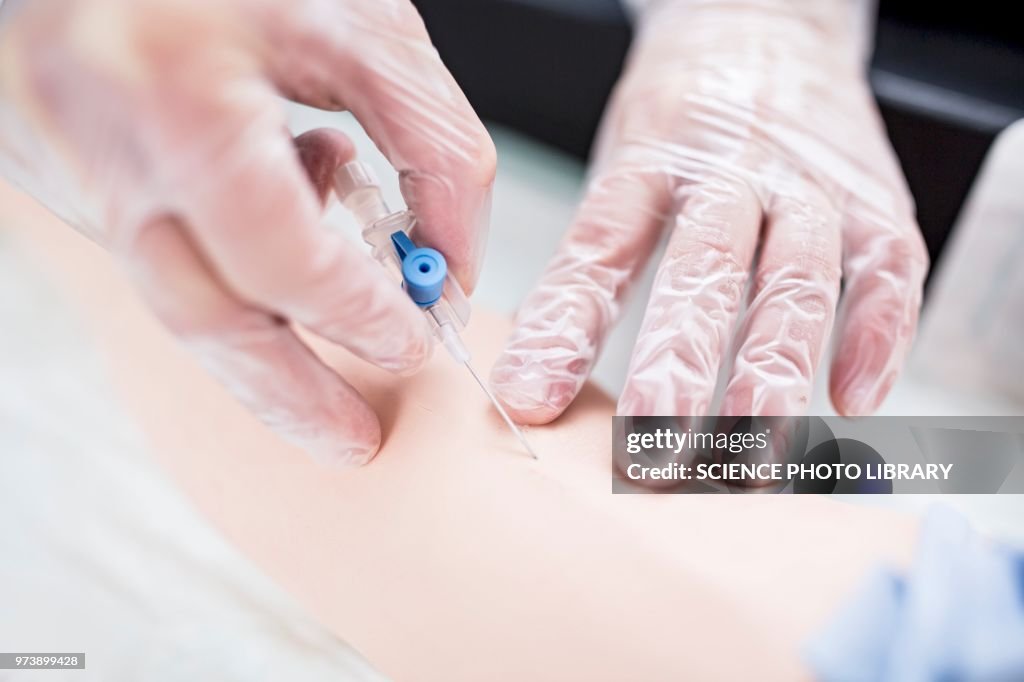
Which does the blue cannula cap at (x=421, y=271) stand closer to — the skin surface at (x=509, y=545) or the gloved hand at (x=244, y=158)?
the gloved hand at (x=244, y=158)

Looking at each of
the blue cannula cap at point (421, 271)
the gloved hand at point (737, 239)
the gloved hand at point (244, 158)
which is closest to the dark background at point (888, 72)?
the gloved hand at point (737, 239)

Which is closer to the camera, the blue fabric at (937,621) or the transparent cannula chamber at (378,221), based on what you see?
the blue fabric at (937,621)

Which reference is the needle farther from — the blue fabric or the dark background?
the dark background

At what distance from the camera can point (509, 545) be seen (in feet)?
2.30

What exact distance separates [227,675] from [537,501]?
407 millimetres

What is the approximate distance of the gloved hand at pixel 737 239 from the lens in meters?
0.81

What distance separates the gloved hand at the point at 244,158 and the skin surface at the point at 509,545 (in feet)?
0.26

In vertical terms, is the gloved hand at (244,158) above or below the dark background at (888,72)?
above

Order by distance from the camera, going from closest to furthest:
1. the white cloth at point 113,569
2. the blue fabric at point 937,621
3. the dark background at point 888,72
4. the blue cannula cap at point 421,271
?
the blue fabric at point 937,621 < the blue cannula cap at point 421,271 < the white cloth at point 113,569 < the dark background at point 888,72

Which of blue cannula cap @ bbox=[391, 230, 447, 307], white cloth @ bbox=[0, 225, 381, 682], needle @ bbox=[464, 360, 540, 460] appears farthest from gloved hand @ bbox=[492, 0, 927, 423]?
white cloth @ bbox=[0, 225, 381, 682]

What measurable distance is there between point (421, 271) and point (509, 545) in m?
0.28

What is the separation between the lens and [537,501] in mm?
715

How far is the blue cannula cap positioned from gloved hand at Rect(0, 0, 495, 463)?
0.09 ft

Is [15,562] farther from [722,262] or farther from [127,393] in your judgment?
[722,262]
